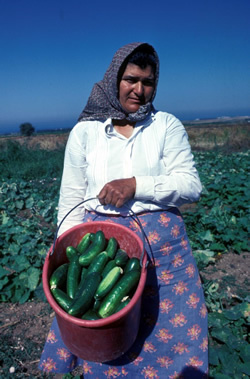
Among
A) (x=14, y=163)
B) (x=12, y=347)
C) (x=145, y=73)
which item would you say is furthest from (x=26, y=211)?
(x=145, y=73)

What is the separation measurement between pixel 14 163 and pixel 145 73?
1030 cm

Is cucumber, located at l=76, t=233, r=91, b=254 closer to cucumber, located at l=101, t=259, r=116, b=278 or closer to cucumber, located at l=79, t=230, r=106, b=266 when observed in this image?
cucumber, located at l=79, t=230, r=106, b=266

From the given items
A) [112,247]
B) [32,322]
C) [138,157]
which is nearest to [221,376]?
[112,247]

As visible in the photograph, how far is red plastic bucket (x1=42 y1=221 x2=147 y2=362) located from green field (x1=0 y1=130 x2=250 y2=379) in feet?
3.66

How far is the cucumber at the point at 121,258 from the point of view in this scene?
5.35 feet

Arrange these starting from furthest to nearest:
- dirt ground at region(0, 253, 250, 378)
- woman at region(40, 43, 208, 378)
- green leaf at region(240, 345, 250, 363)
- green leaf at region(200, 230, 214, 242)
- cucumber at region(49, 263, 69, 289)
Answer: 1. green leaf at region(200, 230, 214, 242)
2. dirt ground at region(0, 253, 250, 378)
3. green leaf at region(240, 345, 250, 363)
4. woman at region(40, 43, 208, 378)
5. cucumber at region(49, 263, 69, 289)

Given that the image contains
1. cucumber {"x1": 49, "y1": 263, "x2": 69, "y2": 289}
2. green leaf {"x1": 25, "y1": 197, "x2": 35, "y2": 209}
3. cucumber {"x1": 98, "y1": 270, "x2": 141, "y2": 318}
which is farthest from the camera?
green leaf {"x1": 25, "y1": 197, "x2": 35, "y2": 209}

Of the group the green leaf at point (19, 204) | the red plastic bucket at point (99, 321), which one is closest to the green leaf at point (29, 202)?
the green leaf at point (19, 204)

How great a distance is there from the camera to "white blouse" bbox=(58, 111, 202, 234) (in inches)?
72.0

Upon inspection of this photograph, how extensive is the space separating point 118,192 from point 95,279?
1.74 ft

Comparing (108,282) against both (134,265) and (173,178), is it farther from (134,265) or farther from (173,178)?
(173,178)

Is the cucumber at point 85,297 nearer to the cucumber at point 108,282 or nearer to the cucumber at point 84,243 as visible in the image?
the cucumber at point 108,282

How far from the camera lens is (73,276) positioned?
158 cm

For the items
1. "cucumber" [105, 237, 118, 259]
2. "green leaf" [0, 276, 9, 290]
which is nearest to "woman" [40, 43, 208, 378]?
"cucumber" [105, 237, 118, 259]
